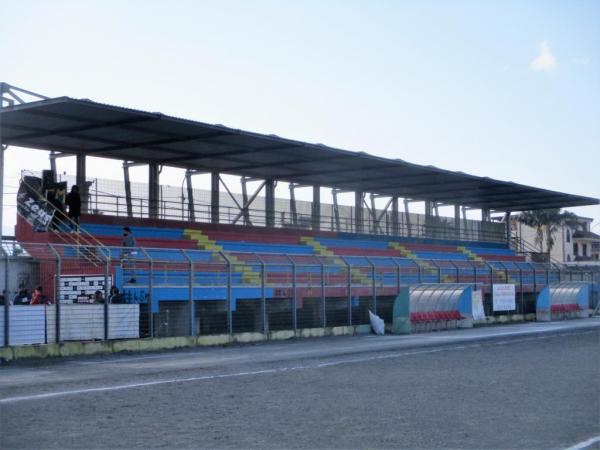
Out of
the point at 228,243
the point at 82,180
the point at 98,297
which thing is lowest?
the point at 98,297

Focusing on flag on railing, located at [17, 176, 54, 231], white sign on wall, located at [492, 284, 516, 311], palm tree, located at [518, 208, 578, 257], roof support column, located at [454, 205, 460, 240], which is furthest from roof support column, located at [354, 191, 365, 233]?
palm tree, located at [518, 208, 578, 257]

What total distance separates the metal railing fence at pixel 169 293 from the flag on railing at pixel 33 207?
3.91 m

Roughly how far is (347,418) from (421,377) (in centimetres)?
511

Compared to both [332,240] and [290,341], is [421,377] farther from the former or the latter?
[332,240]

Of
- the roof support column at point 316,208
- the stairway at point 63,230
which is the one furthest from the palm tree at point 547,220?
the stairway at point 63,230

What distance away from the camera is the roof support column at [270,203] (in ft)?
137

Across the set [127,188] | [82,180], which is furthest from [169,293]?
[127,188]

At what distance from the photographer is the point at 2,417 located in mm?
10750

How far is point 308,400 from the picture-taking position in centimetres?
1231

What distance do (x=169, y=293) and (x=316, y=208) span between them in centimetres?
2134

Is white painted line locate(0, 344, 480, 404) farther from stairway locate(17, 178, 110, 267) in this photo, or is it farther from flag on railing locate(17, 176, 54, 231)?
flag on railing locate(17, 176, 54, 231)

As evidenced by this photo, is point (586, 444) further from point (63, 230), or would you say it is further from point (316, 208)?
point (316, 208)

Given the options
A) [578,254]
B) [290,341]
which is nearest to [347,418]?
[290,341]

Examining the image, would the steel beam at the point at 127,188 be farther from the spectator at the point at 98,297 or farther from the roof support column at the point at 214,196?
the spectator at the point at 98,297
